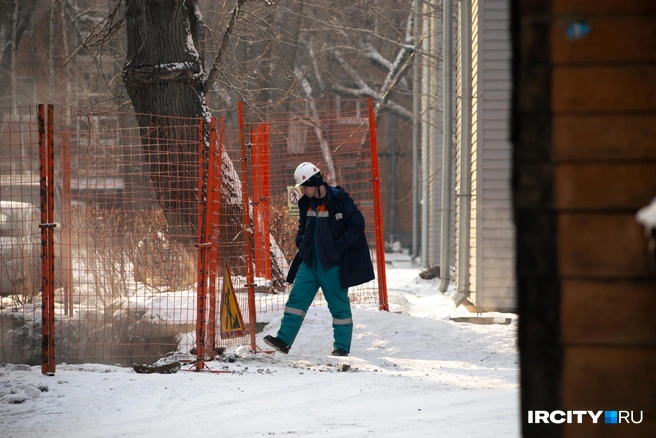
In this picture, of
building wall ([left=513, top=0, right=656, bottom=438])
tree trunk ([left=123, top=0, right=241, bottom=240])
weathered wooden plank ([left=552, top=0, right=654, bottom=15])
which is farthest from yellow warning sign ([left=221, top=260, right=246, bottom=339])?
weathered wooden plank ([left=552, top=0, right=654, bottom=15])

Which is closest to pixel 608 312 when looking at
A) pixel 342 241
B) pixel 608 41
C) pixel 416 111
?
pixel 608 41

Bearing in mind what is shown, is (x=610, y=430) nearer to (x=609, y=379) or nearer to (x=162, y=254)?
(x=609, y=379)

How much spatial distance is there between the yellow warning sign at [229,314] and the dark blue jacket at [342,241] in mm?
746

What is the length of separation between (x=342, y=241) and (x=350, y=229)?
5.3 inches

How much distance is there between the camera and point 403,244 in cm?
3438

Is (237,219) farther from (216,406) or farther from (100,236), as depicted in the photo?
(216,406)

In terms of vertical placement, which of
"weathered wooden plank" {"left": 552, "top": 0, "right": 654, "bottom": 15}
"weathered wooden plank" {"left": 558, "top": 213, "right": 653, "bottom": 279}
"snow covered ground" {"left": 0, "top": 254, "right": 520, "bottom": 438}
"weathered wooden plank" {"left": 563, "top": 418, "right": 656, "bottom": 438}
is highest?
"weathered wooden plank" {"left": 552, "top": 0, "right": 654, "bottom": 15}

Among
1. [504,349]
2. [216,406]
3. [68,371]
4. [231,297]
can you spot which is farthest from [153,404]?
[504,349]

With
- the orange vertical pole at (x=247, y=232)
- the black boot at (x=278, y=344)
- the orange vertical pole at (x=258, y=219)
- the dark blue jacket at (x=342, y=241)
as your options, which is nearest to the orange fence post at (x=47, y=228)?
the orange vertical pole at (x=247, y=232)

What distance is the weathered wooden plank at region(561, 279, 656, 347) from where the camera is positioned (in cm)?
204

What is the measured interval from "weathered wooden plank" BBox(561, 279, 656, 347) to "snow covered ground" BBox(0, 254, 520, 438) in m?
2.82

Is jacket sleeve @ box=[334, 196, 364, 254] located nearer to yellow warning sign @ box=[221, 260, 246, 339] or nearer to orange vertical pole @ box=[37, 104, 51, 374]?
yellow warning sign @ box=[221, 260, 246, 339]

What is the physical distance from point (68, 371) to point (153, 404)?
1.40 metres

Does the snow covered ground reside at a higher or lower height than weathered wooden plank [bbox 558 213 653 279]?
lower
